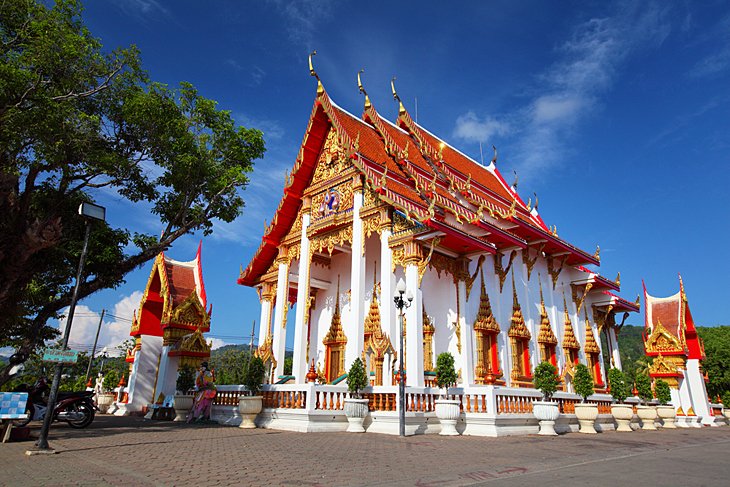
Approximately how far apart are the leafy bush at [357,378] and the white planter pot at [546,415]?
3.66 m

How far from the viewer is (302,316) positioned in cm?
1313

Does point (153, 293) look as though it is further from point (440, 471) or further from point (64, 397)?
point (440, 471)

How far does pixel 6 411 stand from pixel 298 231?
8676 mm

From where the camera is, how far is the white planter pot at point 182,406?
42.8 ft

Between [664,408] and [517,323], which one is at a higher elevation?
[517,323]

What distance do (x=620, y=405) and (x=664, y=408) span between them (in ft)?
10.4

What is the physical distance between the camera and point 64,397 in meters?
10.3

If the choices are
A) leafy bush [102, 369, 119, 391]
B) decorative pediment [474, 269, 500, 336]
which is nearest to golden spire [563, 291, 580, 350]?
decorative pediment [474, 269, 500, 336]

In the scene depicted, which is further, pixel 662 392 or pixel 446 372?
pixel 662 392

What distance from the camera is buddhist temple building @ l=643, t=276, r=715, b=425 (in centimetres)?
1639

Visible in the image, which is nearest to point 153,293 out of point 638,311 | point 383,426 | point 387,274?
point 387,274

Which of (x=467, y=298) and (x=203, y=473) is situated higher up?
(x=467, y=298)

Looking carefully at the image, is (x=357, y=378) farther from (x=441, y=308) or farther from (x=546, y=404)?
(x=546, y=404)

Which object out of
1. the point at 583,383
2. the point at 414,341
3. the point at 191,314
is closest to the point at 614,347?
the point at 583,383
